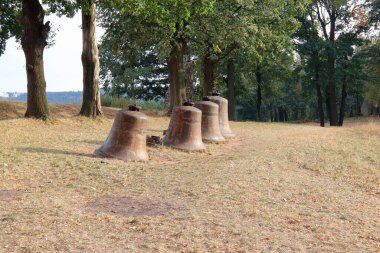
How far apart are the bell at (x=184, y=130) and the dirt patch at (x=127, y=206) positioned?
5.25 metres

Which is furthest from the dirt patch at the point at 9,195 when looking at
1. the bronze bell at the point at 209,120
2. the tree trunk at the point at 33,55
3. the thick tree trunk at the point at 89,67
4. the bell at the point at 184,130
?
the thick tree trunk at the point at 89,67

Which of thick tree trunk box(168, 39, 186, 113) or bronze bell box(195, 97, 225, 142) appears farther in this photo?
thick tree trunk box(168, 39, 186, 113)

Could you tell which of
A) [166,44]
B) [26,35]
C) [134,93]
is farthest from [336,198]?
[134,93]

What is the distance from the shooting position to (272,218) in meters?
6.16

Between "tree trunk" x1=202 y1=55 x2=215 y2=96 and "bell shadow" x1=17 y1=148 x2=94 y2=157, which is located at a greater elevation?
"tree trunk" x1=202 y1=55 x2=215 y2=96

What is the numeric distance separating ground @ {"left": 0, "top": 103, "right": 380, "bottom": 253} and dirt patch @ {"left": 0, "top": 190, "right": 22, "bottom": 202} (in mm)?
13

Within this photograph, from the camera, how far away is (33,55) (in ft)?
50.1

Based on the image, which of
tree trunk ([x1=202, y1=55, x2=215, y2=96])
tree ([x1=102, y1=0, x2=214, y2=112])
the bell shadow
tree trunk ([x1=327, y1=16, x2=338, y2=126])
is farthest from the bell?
tree trunk ([x1=327, y1=16, x2=338, y2=126])

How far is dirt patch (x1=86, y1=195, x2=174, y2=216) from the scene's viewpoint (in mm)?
6129

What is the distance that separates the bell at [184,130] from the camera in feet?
39.8

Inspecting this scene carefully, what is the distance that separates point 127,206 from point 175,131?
5.91 meters

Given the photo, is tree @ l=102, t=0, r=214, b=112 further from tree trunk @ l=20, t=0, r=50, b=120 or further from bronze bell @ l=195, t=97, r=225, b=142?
bronze bell @ l=195, t=97, r=225, b=142

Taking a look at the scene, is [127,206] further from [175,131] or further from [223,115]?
[223,115]

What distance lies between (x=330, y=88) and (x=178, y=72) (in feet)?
53.0
